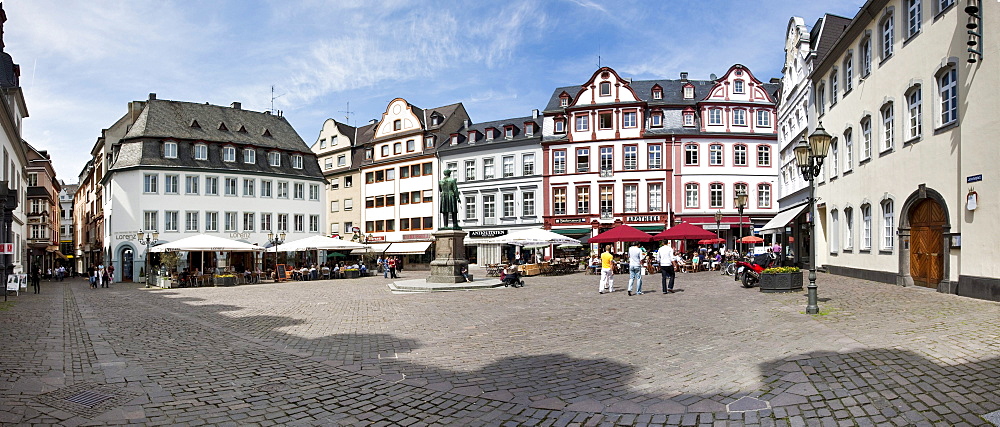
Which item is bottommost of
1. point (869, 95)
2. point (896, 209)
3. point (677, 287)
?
point (677, 287)

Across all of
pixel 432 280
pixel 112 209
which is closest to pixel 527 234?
pixel 432 280

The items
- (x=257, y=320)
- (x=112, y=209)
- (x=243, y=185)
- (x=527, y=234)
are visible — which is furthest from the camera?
(x=243, y=185)

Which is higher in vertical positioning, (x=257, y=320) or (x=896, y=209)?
(x=896, y=209)

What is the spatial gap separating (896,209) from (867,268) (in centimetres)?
319

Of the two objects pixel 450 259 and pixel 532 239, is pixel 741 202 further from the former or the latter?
pixel 450 259

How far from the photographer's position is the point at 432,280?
24.7 m

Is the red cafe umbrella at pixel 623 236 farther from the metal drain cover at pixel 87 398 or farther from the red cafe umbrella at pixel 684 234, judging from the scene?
the metal drain cover at pixel 87 398

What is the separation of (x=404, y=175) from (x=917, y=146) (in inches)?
1862

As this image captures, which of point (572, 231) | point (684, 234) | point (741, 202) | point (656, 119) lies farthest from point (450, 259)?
point (656, 119)

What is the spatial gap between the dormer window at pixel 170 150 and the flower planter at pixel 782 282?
42.6m

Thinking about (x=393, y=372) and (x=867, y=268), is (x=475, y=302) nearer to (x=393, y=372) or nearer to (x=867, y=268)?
(x=393, y=372)

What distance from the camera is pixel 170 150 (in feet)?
152

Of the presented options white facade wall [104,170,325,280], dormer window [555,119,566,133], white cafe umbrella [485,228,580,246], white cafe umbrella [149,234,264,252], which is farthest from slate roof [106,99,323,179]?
white cafe umbrella [485,228,580,246]

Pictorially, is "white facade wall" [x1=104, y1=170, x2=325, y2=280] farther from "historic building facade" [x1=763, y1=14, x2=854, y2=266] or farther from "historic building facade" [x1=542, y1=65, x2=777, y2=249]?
"historic building facade" [x1=763, y1=14, x2=854, y2=266]
